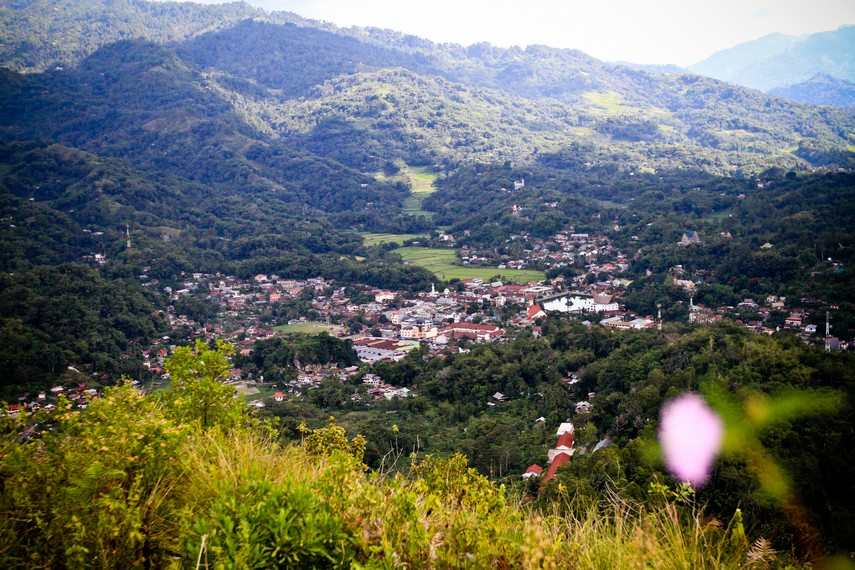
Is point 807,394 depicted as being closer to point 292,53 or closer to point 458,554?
point 458,554

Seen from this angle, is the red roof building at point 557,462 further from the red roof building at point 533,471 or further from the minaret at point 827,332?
the minaret at point 827,332

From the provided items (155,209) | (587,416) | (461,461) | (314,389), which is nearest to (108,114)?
(155,209)

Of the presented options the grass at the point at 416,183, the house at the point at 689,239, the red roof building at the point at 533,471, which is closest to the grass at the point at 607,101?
the grass at the point at 416,183

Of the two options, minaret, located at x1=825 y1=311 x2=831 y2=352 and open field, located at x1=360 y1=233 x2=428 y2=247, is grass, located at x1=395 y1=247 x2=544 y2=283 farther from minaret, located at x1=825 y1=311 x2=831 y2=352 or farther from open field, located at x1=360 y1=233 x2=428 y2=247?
minaret, located at x1=825 y1=311 x2=831 y2=352

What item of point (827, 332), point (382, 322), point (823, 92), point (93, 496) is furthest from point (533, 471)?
point (823, 92)

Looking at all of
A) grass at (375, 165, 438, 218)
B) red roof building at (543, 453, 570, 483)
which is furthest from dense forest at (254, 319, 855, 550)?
grass at (375, 165, 438, 218)
